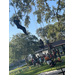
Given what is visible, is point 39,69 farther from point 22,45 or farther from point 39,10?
point 39,10

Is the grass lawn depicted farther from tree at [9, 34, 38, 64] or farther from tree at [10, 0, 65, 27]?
tree at [10, 0, 65, 27]

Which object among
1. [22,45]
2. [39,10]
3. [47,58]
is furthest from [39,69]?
[39,10]

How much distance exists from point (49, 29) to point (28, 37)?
1511 millimetres

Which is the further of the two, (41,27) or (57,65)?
(41,27)

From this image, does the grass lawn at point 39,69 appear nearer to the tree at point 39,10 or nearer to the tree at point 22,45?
the tree at point 22,45

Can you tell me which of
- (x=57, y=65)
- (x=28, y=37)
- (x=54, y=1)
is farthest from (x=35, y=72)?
(x=54, y=1)

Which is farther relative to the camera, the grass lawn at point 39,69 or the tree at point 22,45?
the tree at point 22,45

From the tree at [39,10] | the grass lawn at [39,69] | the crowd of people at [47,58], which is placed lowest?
the grass lawn at [39,69]

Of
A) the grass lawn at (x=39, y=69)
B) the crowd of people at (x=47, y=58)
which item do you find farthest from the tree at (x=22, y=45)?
the grass lawn at (x=39, y=69)

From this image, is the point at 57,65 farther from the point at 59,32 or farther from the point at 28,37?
the point at 28,37

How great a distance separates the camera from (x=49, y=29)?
5324 millimetres

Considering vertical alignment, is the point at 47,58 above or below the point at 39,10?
below
